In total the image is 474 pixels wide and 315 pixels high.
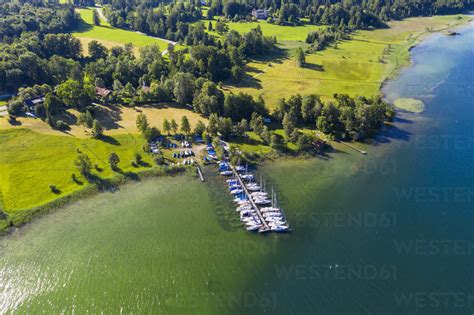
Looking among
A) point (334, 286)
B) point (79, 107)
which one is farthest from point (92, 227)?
point (79, 107)

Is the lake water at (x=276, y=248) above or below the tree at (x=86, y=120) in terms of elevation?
below

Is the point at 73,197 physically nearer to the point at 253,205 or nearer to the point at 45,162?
the point at 45,162

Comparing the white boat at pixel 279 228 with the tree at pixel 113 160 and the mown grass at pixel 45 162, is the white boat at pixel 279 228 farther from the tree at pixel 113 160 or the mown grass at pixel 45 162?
the tree at pixel 113 160

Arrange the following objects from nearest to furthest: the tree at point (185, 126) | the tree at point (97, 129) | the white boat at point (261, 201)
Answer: the white boat at point (261, 201), the tree at point (97, 129), the tree at point (185, 126)

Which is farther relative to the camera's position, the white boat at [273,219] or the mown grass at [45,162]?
the mown grass at [45,162]

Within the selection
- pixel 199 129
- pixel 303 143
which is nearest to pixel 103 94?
pixel 199 129

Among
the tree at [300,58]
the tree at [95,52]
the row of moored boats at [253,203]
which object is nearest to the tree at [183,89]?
the row of moored boats at [253,203]

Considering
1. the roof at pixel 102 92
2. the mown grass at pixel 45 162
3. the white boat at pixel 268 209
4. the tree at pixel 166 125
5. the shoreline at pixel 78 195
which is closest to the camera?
the shoreline at pixel 78 195

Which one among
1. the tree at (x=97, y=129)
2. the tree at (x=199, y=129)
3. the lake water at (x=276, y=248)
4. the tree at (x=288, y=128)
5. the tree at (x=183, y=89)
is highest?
the tree at (x=183, y=89)
